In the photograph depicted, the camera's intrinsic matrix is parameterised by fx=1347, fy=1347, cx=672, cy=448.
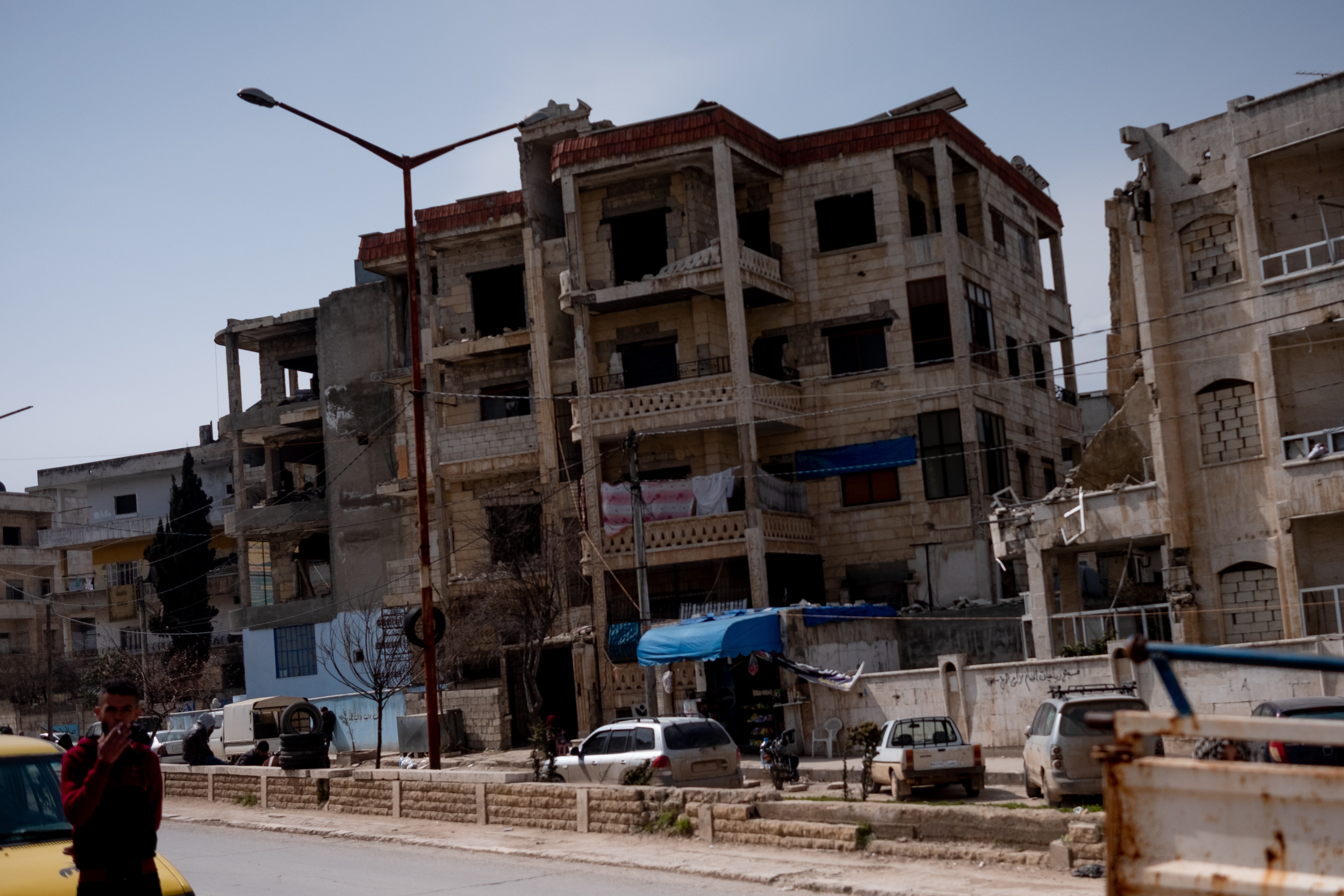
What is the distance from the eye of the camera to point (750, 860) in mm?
15055

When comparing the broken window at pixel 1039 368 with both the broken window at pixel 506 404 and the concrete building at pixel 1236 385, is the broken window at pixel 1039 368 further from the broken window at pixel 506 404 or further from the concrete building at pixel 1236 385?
the broken window at pixel 506 404

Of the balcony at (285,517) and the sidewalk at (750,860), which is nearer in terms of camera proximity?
the sidewalk at (750,860)

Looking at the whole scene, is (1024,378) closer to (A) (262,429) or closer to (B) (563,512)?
(B) (563,512)

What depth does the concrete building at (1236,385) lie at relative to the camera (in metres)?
26.9

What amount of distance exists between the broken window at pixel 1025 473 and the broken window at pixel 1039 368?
2843 mm

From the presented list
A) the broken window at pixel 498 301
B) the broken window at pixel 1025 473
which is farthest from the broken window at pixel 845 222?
the broken window at pixel 498 301

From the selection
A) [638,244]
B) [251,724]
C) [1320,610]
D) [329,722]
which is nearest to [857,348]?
[638,244]

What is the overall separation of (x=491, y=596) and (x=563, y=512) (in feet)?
10.9

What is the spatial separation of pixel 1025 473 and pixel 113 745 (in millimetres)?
37722

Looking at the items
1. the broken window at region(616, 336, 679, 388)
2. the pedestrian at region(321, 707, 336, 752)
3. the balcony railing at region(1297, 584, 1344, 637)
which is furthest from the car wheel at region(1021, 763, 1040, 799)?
the pedestrian at region(321, 707, 336, 752)

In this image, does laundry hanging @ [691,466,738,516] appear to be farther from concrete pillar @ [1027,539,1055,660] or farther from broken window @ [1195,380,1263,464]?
broken window @ [1195,380,1263,464]

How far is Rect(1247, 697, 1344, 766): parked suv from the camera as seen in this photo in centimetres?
1395

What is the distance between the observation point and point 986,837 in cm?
1370

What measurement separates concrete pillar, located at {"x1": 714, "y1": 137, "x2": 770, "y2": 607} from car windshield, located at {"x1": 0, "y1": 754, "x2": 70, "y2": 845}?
2794 cm
